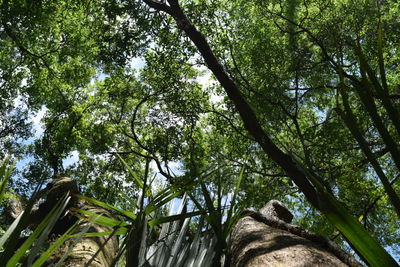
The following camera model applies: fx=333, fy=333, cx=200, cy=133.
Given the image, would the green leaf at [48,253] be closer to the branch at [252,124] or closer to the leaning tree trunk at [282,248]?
the leaning tree trunk at [282,248]

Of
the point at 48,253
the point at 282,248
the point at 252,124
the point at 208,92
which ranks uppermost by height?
the point at 208,92

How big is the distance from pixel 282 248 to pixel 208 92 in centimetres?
970

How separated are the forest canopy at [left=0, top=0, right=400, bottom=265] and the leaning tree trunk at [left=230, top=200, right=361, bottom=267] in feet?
9.65

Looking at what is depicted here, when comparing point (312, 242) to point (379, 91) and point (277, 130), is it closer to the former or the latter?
point (379, 91)

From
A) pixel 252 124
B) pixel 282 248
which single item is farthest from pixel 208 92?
pixel 282 248

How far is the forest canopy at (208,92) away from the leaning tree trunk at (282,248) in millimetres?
2942

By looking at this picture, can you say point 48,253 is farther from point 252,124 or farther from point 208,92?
point 208,92

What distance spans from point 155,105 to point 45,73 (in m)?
5.04

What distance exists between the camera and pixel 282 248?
1.74 metres

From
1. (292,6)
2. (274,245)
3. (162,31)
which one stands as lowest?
(274,245)

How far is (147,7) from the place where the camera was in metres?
7.96

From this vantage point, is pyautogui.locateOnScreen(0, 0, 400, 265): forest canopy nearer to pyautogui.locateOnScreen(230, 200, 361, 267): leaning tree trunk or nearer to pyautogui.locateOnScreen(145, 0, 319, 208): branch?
pyautogui.locateOnScreen(145, 0, 319, 208): branch

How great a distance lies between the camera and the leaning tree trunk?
156 cm

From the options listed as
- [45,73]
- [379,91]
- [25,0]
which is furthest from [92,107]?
[379,91]
